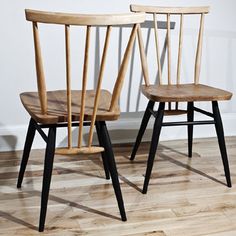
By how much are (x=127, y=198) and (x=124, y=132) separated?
29.1 inches

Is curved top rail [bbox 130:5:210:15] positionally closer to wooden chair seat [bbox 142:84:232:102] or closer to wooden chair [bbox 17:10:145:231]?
wooden chair seat [bbox 142:84:232:102]

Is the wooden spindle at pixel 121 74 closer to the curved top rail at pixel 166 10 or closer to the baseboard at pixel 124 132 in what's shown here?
the curved top rail at pixel 166 10

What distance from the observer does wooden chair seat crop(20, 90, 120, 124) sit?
55.5 inches

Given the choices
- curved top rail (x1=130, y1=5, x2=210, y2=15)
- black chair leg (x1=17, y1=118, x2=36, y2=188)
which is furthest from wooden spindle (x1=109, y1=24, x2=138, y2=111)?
curved top rail (x1=130, y1=5, x2=210, y2=15)

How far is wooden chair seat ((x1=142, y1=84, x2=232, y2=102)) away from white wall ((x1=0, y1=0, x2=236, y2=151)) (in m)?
0.47

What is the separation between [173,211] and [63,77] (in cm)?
101

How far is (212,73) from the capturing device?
249 cm

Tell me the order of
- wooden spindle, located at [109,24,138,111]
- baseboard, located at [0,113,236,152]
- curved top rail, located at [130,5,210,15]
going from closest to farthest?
1. wooden spindle, located at [109,24,138,111]
2. curved top rail, located at [130,5,210,15]
3. baseboard, located at [0,113,236,152]

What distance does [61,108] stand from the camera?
151 cm

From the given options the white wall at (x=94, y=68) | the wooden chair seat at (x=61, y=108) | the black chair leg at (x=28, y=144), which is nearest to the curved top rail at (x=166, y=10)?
the white wall at (x=94, y=68)

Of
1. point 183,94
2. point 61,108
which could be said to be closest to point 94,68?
point 183,94

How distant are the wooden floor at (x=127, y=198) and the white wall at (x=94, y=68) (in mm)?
197

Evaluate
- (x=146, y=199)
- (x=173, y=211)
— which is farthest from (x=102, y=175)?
(x=173, y=211)

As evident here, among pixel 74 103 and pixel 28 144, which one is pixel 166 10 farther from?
pixel 28 144
